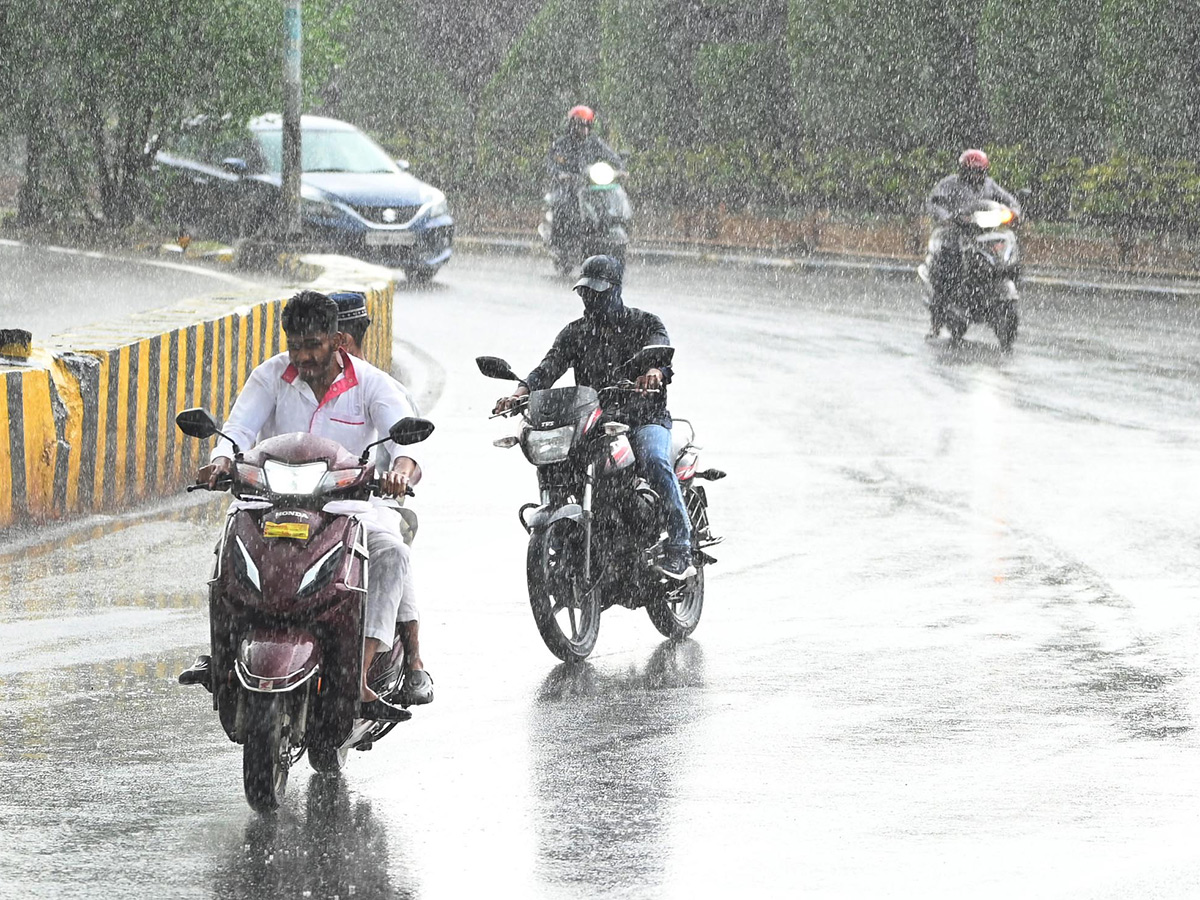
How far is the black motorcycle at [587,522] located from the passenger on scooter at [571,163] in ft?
59.6

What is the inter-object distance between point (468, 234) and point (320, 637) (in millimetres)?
28342

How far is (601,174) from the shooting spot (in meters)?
26.9

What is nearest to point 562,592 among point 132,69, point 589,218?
point 589,218

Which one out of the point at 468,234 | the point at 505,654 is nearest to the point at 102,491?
the point at 505,654

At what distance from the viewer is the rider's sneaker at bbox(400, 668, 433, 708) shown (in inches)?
265

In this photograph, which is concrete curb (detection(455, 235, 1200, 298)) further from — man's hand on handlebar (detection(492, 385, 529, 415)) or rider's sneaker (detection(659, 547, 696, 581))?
man's hand on handlebar (detection(492, 385, 529, 415))

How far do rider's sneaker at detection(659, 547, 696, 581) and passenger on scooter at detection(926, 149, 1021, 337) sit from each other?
12.2 metres

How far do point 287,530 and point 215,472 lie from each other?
15.2 inches

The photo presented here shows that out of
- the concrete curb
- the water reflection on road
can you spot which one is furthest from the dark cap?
the concrete curb

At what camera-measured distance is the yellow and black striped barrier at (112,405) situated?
1104 centimetres

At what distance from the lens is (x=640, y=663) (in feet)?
28.5

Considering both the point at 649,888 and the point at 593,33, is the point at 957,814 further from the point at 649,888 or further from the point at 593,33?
the point at 593,33

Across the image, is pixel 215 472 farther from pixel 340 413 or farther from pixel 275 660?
pixel 275 660

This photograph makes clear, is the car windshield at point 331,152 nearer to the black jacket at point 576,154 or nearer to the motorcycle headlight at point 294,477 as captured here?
the black jacket at point 576,154
